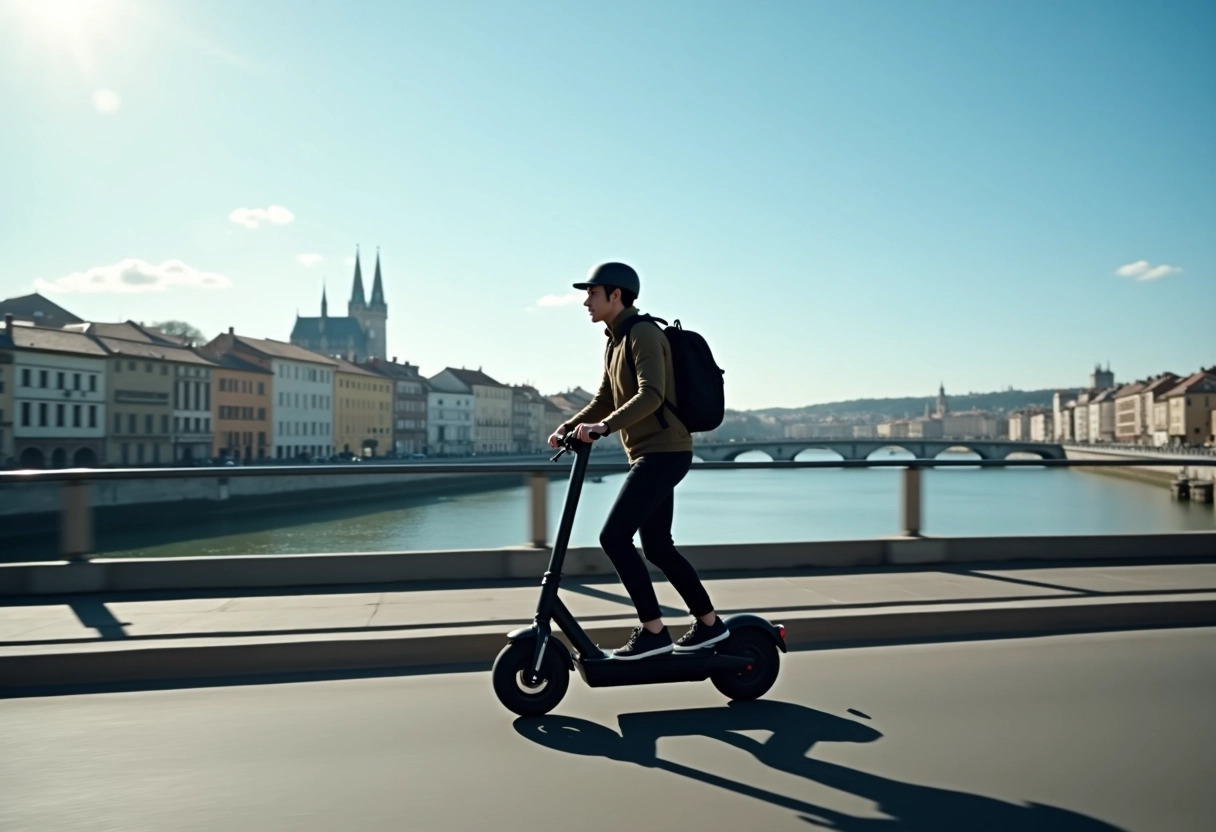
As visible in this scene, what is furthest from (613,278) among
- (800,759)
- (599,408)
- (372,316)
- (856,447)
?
(372,316)

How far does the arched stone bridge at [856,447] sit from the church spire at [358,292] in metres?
95.9

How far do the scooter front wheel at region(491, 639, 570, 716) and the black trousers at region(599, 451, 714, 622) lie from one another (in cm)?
39

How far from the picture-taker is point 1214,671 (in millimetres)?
5074

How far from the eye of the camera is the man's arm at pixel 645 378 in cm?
419

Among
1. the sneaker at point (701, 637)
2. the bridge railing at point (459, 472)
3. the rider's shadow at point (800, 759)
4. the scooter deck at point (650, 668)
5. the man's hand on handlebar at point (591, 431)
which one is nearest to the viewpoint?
the rider's shadow at point (800, 759)

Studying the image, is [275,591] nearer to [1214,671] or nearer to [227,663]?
[227,663]

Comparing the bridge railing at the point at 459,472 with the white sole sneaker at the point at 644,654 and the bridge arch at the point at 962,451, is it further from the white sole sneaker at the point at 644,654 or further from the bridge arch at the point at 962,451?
the bridge arch at the point at 962,451

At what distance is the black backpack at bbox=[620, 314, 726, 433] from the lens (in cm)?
433

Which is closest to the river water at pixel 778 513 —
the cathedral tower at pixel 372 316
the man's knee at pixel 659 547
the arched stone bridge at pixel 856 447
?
the man's knee at pixel 659 547

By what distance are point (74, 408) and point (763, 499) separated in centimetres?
7078

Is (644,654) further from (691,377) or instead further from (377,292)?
(377,292)

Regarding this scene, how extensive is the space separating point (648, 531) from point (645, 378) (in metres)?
0.63

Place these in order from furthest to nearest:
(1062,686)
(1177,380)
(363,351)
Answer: (363,351), (1177,380), (1062,686)

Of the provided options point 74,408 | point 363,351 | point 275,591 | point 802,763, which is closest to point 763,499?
point 275,591
